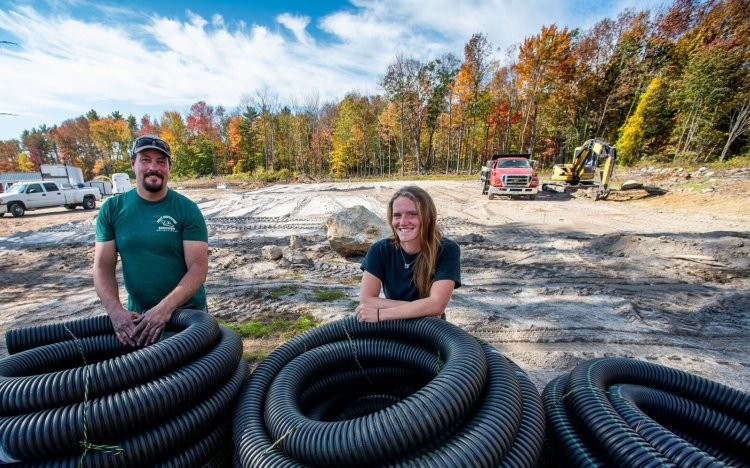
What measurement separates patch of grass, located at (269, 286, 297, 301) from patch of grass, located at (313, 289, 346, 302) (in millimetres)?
427

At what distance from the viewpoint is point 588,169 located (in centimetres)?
1598

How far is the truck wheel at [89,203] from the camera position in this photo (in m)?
17.2

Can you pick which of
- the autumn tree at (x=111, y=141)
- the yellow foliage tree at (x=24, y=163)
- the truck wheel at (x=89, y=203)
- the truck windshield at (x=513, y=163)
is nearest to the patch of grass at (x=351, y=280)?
the truck windshield at (x=513, y=163)

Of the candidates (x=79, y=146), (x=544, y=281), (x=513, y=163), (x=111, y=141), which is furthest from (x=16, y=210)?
(x=79, y=146)

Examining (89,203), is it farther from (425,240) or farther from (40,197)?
(425,240)

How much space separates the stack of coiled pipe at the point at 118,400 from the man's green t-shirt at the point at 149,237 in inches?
16.8

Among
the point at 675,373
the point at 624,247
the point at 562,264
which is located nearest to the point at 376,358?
the point at 675,373

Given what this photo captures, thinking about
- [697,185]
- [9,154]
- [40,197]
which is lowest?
[40,197]

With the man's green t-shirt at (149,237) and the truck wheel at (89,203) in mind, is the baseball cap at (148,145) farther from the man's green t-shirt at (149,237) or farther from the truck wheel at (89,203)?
the truck wheel at (89,203)

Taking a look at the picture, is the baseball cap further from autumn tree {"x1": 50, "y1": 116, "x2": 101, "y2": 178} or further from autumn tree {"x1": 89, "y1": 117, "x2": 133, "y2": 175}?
autumn tree {"x1": 50, "y1": 116, "x2": 101, "y2": 178}

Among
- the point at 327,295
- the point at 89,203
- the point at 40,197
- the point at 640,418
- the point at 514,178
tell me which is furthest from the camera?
the point at 89,203

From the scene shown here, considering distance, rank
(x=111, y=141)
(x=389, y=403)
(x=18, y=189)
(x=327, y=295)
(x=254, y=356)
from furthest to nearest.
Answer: (x=111, y=141) < (x=18, y=189) < (x=327, y=295) < (x=254, y=356) < (x=389, y=403)

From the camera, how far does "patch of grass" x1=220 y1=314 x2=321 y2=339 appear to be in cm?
395

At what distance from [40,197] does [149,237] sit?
20.1 metres
